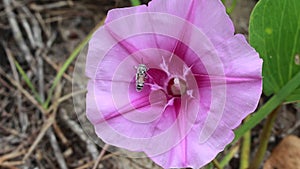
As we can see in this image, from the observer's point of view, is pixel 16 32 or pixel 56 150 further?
pixel 16 32

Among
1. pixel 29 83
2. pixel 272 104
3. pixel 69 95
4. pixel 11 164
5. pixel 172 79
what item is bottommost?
pixel 11 164

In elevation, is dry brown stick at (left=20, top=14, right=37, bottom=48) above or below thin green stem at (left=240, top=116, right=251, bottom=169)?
above

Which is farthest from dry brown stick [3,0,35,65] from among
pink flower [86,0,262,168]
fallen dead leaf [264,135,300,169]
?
fallen dead leaf [264,135,300,169]

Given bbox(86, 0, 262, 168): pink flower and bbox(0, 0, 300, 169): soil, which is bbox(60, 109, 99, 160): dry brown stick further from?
bbox(86, 0, 262, 168): pink flower

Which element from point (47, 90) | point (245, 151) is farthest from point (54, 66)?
point (245, 151)

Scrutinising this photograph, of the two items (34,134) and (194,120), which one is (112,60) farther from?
(34,134)

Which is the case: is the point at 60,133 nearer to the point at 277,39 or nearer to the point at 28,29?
the point at 28,29

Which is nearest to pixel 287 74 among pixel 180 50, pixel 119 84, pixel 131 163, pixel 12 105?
pixel 180 50
